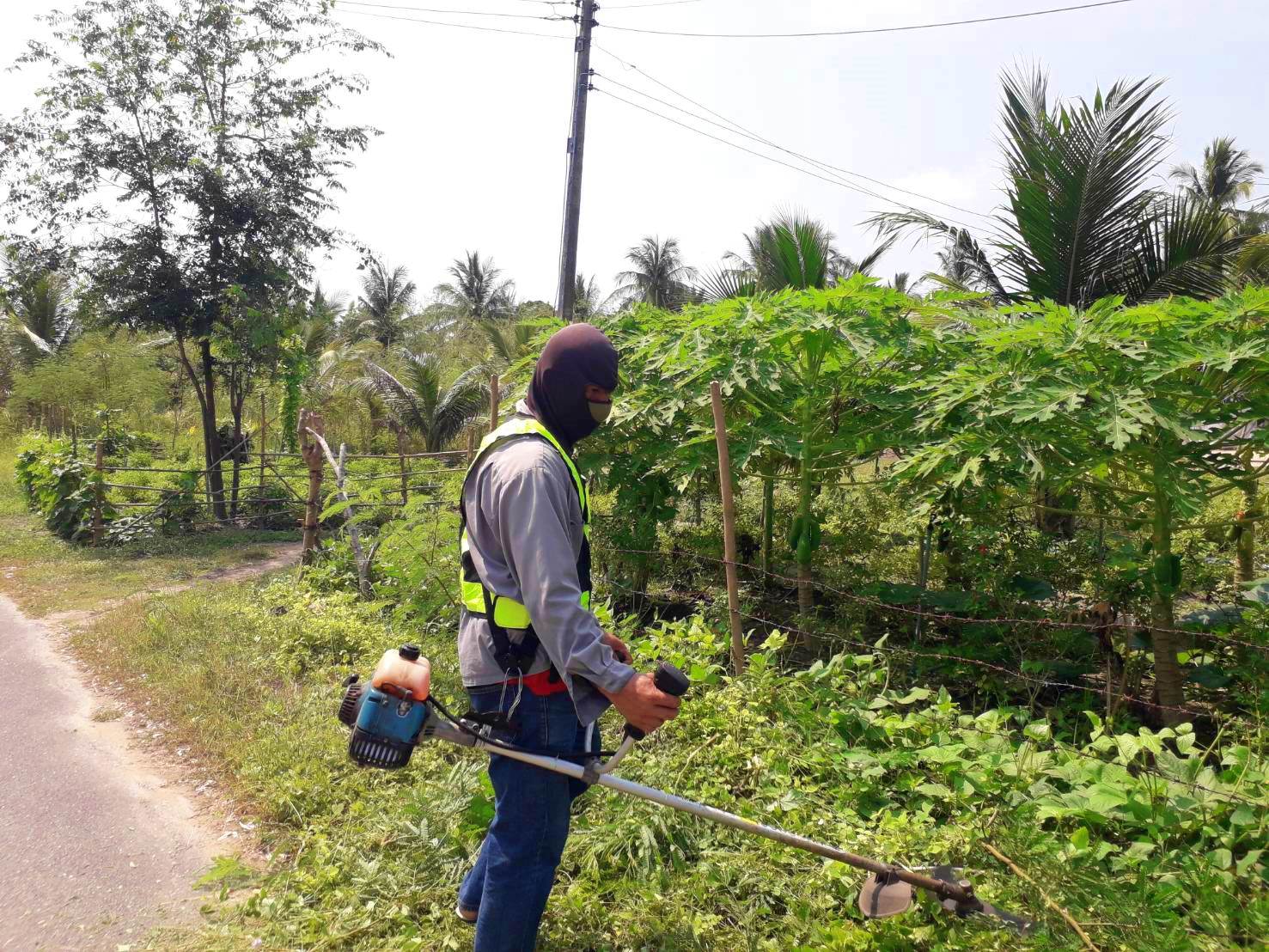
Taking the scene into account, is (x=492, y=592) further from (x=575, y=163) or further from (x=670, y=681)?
(x=575, y=163)

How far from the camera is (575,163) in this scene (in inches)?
419

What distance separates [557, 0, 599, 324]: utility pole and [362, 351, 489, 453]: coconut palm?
10.0 m

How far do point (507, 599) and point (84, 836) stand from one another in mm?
2848

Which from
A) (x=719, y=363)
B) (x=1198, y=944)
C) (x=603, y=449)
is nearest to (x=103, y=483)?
(x=603, y=449)

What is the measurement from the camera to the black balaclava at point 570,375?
107 inches

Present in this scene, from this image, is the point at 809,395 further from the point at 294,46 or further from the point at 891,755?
the point at 294,46

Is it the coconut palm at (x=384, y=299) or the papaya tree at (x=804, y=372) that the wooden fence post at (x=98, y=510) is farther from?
the coconut palm at (x=384, y=299)

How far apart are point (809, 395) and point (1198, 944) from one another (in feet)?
10.8

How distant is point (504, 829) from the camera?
2.61 m

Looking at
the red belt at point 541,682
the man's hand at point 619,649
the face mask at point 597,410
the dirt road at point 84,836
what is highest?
the face mask at point 597,410

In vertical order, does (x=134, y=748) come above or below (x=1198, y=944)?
below

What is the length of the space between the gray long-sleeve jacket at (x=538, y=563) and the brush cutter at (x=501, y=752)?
0.48ft

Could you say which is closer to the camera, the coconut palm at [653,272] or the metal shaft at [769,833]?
the metal shaft at [769,833]

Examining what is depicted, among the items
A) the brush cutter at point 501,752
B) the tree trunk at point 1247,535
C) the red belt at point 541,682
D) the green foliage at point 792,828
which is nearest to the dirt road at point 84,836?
the green foliage at point 792,828
